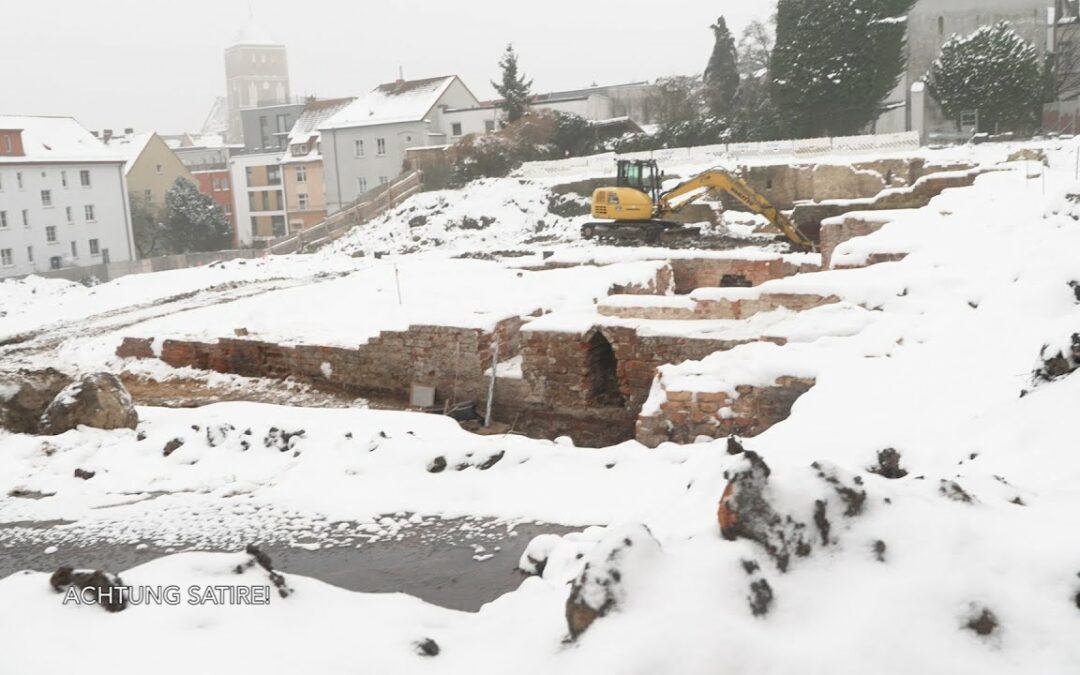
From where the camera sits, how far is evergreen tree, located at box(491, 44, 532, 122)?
3962cm

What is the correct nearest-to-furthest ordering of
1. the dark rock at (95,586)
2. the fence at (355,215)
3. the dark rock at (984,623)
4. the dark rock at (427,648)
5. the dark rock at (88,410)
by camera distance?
the dark rock at (984,623) → the dark rock at (427,648) → the dark rock at (95,586) → the dark rock at (88,410) → the fence at (355,215)

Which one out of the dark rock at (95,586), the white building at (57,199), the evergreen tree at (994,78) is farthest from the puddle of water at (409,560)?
the white building at (57,199)

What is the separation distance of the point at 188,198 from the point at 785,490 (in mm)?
46904

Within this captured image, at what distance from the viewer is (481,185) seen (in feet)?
118

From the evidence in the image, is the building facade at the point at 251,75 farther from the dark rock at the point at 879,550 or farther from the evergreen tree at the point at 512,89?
the dark rock at the point at 879,550

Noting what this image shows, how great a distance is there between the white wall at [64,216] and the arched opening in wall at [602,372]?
3481cm

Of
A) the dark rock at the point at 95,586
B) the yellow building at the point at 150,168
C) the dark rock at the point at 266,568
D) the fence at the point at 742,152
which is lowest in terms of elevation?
the dark rock at the point at 266,568

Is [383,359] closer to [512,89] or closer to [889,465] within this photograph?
[889,465]

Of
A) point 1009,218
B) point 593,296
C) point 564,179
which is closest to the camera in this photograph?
point 1009,218

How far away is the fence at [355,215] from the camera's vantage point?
3569 centimetres

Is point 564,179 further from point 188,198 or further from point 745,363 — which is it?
point 745,363

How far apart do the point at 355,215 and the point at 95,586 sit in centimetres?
3459

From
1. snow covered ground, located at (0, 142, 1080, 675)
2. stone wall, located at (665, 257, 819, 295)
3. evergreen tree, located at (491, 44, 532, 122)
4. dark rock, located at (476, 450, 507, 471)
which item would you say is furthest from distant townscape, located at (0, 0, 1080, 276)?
dark rock, located at (476, 450, 507, 471)

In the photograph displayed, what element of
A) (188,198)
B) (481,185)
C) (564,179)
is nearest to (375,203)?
(481,185)
